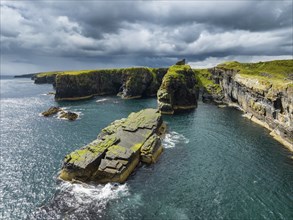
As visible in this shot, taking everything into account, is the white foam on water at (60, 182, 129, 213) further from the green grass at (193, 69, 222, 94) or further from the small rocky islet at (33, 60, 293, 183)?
the green grass at (193, 69, 222, 94)

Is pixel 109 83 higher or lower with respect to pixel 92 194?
higher

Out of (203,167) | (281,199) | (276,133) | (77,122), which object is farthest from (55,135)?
(276,133)

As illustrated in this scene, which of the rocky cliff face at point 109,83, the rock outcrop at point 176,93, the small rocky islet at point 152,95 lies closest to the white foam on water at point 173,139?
the small rocky islet at point 152,95

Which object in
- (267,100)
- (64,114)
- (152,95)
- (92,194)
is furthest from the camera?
(152,95)

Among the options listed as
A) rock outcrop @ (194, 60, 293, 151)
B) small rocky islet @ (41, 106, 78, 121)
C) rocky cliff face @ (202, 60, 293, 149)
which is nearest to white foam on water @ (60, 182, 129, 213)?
rocky cliff face @ (202, 60, 293, 149)

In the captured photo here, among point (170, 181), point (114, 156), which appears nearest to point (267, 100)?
point (170, 181)

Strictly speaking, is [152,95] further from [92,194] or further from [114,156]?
[92,194]

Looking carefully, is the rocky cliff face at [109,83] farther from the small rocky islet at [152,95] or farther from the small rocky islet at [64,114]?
the small rocky islet at [64,114]
